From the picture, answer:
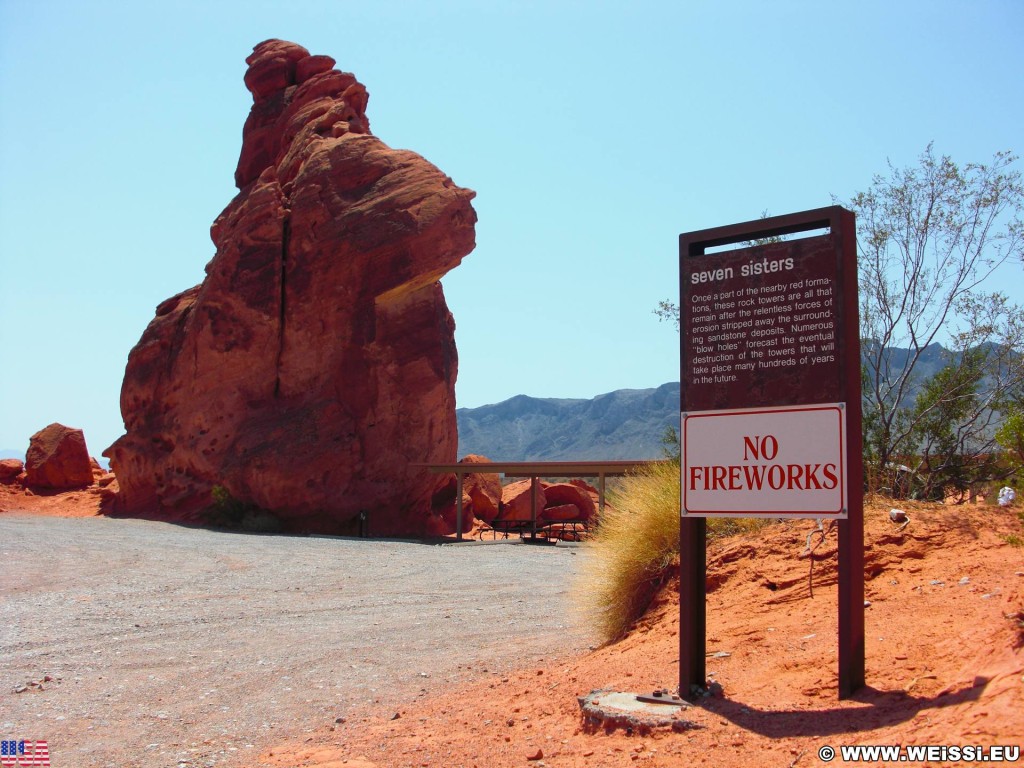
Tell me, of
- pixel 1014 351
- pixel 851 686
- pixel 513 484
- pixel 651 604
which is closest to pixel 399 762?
pixel 851 686

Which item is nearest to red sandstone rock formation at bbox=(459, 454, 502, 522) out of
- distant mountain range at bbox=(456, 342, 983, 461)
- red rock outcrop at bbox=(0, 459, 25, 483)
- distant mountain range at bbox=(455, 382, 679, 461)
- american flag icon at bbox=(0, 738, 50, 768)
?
red rock outcrop at bbox=(0, 459, 25, 483)

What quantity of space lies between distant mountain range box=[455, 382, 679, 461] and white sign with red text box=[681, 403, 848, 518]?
13289cm

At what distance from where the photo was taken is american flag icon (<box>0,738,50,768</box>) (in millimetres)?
5434

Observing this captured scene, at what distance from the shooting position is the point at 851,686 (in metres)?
4.94

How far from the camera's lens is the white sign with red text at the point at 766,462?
5277 millimetres

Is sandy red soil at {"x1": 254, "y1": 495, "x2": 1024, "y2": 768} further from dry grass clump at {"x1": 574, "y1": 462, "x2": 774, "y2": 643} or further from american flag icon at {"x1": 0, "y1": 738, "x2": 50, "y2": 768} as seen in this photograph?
american flag icon at {"x1": 0, "y1": 738, "x2": 50, "y2": 768}

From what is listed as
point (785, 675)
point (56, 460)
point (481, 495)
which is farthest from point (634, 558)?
point (56, 460)

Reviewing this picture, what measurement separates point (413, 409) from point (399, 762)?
1100 inches

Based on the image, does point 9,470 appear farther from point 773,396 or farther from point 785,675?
point 773,396

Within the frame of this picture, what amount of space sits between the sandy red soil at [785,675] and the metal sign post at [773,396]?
420mm

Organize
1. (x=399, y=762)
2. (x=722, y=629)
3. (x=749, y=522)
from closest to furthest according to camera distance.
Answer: (x=399, y=762), (x=722, y=629), (x=749, y=522)

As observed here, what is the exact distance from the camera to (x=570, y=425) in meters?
174

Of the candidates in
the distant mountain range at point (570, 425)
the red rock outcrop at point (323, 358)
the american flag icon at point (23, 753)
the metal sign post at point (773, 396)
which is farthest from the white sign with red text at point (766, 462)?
the distant mountain range at point (570, 425)

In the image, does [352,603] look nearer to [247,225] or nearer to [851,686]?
[851,686]
